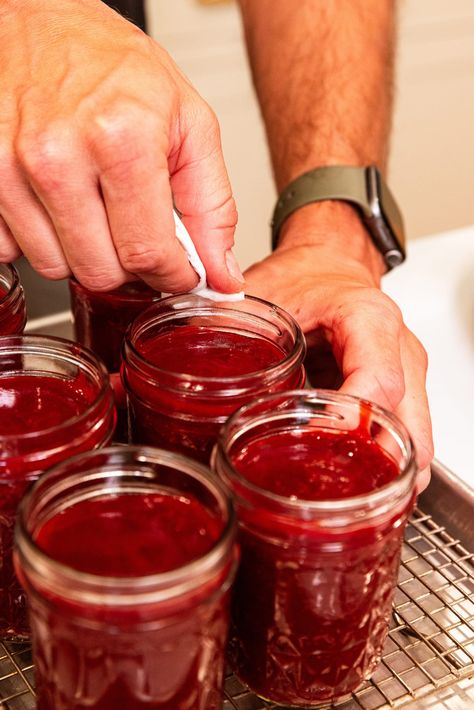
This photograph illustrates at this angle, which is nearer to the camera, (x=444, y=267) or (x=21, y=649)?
(x=21, y=649)

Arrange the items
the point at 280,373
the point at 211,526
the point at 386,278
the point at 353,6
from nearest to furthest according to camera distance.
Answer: the point at 211,526 < the point at 280,373 < the point at 386,278 < the point at 353,6

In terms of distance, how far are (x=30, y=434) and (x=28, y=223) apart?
287mm

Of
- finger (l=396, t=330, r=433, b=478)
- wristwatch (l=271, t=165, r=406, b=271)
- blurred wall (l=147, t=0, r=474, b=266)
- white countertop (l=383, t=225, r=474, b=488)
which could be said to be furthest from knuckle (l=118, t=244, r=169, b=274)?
blurred wall (l=147, t=0, r=474, b=266)

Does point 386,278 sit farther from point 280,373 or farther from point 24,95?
point 24,95

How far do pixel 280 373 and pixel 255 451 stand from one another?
129 mm

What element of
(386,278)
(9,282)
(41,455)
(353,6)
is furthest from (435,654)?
(353,6)

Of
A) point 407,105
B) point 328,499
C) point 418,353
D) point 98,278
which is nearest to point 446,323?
point 418,353

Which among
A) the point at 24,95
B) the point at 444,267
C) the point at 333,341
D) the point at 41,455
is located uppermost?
the point at 24,95

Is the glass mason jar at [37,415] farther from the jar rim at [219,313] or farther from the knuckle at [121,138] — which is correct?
the knuckle at [121,138]

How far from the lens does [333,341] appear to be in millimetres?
1140

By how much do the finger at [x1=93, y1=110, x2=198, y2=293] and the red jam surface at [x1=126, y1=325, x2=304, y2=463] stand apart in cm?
9

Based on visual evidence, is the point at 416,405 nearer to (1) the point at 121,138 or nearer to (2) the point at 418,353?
(2) the point at 418,353

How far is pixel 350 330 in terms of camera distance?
1.09 meters

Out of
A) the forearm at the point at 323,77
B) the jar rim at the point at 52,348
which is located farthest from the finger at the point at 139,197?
the forearm at the point at 323,77
